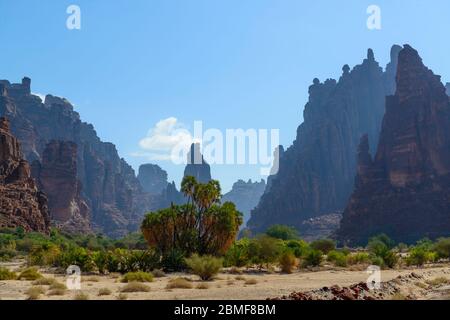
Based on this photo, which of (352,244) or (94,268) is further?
(352,244)

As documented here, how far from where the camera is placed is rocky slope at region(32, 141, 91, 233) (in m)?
158

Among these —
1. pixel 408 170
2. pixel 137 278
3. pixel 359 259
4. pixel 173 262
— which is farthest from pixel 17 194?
pixel 408 170

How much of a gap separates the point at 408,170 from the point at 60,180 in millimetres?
110211

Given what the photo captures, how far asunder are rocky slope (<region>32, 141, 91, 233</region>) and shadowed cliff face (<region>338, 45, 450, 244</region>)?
90.3 m

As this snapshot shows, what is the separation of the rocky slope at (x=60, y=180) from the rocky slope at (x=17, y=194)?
152 feet

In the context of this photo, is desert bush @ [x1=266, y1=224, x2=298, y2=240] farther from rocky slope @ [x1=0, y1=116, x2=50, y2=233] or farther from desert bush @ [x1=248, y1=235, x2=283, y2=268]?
rocky slope @ [x1=0, y1=116, x2=50, y2=233]

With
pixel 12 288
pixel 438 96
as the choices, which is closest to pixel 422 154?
pixel 438 96

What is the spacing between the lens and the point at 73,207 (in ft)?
538

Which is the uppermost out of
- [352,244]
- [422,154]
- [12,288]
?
[422,154]

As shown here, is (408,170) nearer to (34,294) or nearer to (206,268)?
(206,268)

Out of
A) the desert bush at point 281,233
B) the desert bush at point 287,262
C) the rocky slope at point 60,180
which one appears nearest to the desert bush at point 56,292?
the desert bush at point 287,262

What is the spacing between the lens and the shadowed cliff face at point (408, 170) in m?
114

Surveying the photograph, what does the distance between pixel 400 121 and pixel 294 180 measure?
65283 millimetres
